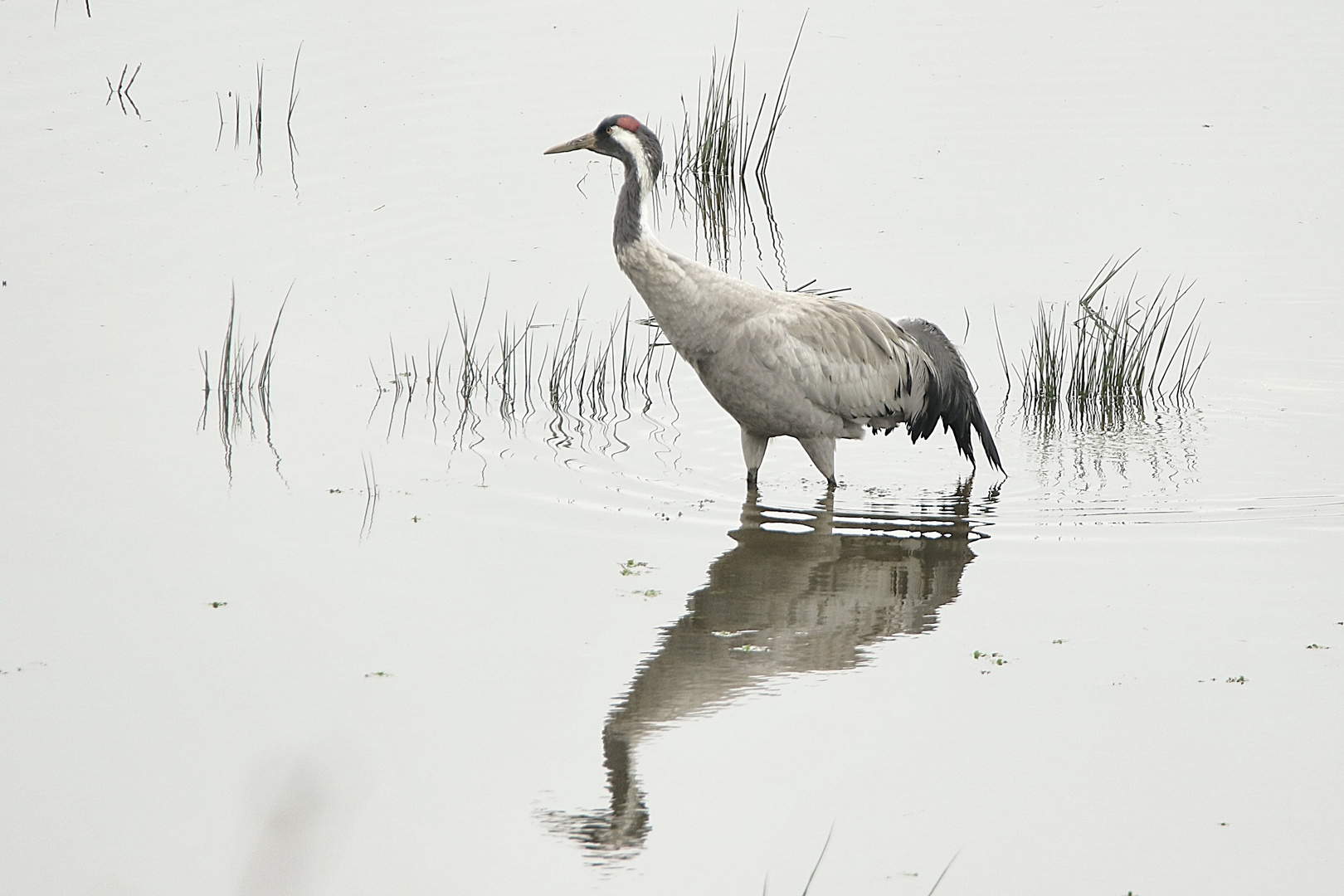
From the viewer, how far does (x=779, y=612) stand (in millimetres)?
5590

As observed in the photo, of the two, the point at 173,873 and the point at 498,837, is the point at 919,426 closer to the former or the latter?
the point at 498,837

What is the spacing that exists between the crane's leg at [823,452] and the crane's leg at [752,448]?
0.18 meters

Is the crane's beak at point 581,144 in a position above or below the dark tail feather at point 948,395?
above

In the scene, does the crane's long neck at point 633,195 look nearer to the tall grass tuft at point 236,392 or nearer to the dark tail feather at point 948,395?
the dark tail feather at point 948,395

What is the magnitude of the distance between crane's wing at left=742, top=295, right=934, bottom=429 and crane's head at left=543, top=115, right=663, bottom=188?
0.78m

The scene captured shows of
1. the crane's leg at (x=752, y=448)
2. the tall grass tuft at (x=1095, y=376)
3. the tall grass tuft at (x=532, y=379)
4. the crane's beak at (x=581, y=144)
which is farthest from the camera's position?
the tall grass tuft at (x=1095, y=376)

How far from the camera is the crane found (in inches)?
263

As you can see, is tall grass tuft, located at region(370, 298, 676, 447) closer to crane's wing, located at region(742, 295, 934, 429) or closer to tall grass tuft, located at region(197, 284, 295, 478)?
tall grass tuft, located at region(197, 284, 295, 478)

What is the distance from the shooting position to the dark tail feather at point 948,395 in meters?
7.39

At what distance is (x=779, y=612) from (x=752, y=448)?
1.66 meters

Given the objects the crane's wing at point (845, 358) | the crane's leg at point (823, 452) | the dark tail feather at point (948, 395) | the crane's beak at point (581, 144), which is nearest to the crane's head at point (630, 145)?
the crane's beak at point (581, 144)

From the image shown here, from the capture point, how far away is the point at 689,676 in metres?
4.91

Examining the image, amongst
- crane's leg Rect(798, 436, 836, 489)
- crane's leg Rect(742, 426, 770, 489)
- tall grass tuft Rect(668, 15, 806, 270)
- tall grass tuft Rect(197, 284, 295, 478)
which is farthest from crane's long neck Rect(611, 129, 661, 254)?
tall grass tuft Rect(668, 15, 806, 270)

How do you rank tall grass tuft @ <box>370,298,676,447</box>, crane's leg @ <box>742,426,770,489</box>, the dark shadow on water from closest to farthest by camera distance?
the dark shadow on water < crane's leg @ <box>742,426,770,489</box> < tall grass tuft @ <box>370,298,676,447</box>
